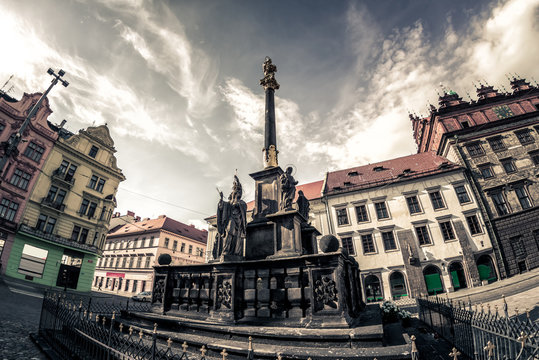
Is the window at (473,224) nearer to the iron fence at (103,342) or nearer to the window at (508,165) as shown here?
the window at (508,165)

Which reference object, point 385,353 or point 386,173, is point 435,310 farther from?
point 386,173

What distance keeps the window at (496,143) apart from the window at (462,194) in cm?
546

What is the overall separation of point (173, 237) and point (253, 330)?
39.1m

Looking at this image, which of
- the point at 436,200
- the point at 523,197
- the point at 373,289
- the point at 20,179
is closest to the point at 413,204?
the point at 436,200

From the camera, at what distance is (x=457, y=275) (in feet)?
68.0

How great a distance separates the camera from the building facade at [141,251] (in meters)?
37.3

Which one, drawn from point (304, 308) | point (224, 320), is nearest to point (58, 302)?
point (224, 320)

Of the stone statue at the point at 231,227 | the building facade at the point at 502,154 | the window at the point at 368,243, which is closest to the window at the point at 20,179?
the stone statue at the point at 231,227

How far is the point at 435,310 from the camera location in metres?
7.12

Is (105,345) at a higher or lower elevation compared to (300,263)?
lower

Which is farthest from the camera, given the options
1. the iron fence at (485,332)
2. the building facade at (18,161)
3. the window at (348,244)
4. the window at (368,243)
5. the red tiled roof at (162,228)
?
the red tiled roof at (162,228)

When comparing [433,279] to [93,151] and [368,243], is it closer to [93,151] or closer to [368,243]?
[368,243]

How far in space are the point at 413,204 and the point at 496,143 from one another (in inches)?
404

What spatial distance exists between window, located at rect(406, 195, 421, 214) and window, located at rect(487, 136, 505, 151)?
30.0ft
